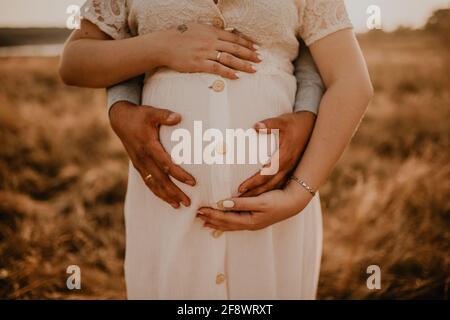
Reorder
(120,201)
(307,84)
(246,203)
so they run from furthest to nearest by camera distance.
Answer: (120,201) < (307,84) < (246,203)

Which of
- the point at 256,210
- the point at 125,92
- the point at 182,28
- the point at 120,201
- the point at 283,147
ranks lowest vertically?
the point at 120,201

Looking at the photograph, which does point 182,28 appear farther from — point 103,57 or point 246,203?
point 246,203

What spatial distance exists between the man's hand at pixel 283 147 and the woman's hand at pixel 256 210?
Result: 28 millimetres

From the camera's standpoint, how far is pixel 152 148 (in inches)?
39.8

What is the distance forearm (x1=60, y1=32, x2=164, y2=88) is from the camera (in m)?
1.00

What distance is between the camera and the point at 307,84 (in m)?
1.09

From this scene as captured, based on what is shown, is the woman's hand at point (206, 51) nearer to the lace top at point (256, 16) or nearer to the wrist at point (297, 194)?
the lace top at point (256, 16)

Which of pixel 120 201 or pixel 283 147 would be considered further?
pixel 120 201

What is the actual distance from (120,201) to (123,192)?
0.35ft

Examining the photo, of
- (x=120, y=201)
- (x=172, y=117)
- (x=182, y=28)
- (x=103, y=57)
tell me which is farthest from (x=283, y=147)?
(x=120, y=201)

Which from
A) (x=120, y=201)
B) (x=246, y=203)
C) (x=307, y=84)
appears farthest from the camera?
(x=120, y=201)

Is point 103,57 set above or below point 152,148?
above

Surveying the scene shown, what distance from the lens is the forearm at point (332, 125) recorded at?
1002mm

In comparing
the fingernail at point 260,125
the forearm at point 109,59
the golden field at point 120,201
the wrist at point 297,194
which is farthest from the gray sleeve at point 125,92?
the golden field at point 120,201
